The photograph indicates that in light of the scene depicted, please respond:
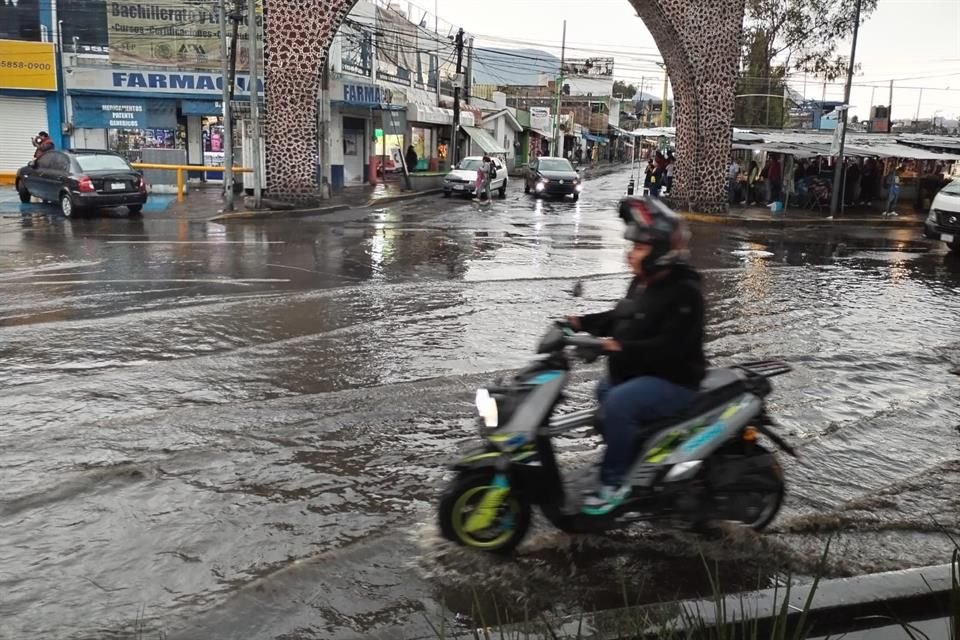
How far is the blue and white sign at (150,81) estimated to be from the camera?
2933cm

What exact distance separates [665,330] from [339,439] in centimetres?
277

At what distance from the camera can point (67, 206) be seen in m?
19.9

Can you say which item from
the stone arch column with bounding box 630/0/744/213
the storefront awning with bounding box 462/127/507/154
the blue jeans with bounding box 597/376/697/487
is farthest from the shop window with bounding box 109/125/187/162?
the blue jeans with bounding box 597/376/697/487

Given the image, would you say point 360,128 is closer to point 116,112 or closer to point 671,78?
point 116,112

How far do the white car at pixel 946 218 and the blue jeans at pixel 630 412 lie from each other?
15875mm

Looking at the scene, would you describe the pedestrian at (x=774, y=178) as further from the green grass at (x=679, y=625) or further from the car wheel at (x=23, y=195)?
the green grass at (x=679, y=625)

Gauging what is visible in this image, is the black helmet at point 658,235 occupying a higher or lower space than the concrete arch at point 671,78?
Answer: lower

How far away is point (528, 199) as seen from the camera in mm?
32438

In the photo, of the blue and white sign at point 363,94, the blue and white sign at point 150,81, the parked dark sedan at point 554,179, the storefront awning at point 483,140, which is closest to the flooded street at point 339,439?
the blue and white sign at point 363,94

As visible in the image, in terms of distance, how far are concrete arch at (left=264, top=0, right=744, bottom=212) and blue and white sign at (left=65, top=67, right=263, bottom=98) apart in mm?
7445

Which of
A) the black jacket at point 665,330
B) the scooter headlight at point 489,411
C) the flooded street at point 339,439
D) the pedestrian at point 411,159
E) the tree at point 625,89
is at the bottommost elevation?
the flooded street at point 339,439

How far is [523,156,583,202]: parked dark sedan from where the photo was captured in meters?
31.9

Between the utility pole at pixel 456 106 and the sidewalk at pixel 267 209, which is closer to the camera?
the sidewalk at pixel 267 209

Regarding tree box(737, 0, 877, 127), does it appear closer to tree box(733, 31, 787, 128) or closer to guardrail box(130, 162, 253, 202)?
tree box(733, 31, 787, 128)
